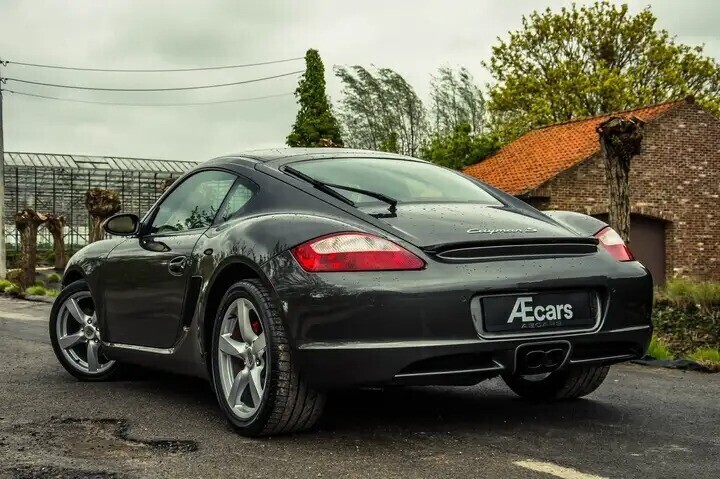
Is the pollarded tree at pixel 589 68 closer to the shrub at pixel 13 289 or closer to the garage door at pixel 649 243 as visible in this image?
the garage door at pixel 649 243

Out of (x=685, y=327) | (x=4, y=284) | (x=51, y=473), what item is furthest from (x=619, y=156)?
(x=4, y=284)

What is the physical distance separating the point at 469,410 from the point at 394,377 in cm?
127

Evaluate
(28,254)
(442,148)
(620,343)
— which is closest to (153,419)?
(620,343)

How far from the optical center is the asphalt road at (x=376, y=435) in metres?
3.86

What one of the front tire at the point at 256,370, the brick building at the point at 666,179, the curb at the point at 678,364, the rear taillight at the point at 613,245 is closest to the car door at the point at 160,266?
the front tire at the point at 256,370

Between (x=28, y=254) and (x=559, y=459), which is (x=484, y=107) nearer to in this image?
(x=28, y=254)

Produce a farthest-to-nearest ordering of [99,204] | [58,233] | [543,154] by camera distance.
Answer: [58,233], [543,154], [99,204]

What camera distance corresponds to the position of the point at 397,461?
3.96m

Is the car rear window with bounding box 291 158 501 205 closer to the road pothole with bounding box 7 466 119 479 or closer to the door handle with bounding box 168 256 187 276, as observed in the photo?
the door handle with bounding box 168 256 187 276

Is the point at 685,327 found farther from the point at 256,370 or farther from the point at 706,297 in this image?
the point at 256,370

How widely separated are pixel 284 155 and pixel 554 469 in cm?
233

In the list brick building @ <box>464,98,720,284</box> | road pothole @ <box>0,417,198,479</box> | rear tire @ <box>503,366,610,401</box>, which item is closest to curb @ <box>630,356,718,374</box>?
rear tire @ <box>503,366,610,401</box>

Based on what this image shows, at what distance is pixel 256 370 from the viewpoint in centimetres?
445

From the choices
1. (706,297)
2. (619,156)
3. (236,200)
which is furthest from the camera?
(619,156)
